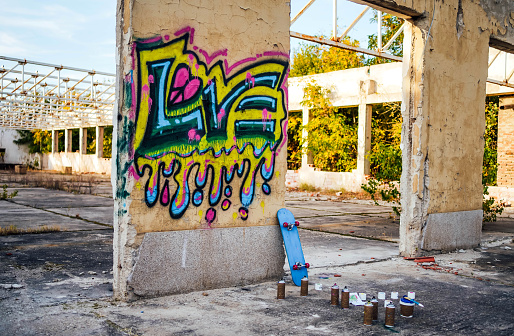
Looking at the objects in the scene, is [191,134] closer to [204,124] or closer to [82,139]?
[204,124]

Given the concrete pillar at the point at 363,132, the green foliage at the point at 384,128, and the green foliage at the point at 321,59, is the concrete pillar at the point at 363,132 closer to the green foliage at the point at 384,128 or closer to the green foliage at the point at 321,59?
the green foliage at the point at 384,128

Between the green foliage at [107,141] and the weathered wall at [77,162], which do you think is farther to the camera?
the green foliage at [107,141]

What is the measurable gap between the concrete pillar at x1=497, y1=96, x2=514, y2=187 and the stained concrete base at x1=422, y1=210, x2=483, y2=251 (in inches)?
336

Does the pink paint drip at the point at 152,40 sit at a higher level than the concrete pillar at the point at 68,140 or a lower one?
lower

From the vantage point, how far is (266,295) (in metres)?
4.72

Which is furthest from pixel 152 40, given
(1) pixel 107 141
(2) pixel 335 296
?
(1) pixel 107 141

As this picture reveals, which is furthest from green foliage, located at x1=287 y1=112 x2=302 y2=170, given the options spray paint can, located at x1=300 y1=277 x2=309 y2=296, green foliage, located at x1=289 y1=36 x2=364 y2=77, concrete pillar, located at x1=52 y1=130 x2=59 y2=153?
concrete pillar, located at x1=52 y1=130 x2=59 y2=153

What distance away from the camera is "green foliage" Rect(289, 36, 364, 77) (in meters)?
31.4

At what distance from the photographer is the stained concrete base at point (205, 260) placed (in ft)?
14.5

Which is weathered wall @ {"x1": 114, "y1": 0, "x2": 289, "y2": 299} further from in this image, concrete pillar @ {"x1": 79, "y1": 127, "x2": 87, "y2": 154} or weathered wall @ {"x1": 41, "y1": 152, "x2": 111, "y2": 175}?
concrete pillar @ {"x1": 79, "y1": 127, "x2": 87, "y2": 154}

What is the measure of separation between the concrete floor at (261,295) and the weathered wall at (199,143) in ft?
1.18

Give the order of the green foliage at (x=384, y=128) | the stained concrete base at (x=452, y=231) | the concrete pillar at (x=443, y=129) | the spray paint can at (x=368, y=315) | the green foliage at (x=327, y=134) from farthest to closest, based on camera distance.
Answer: the green foliage at (x=327, y=134)
the green foliage at (x=384, y=128)
the stained concrete base at (x=452, y=231)
the concrete pillar at (x=443, y=129)
the spray paint can at (x=368, y=315)

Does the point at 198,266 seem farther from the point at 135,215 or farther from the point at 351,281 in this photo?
the point at 351,281

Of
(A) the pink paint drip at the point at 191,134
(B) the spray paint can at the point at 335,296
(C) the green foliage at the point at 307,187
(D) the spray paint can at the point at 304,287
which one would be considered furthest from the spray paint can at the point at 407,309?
(C) the green foliage at the point at 307,187
